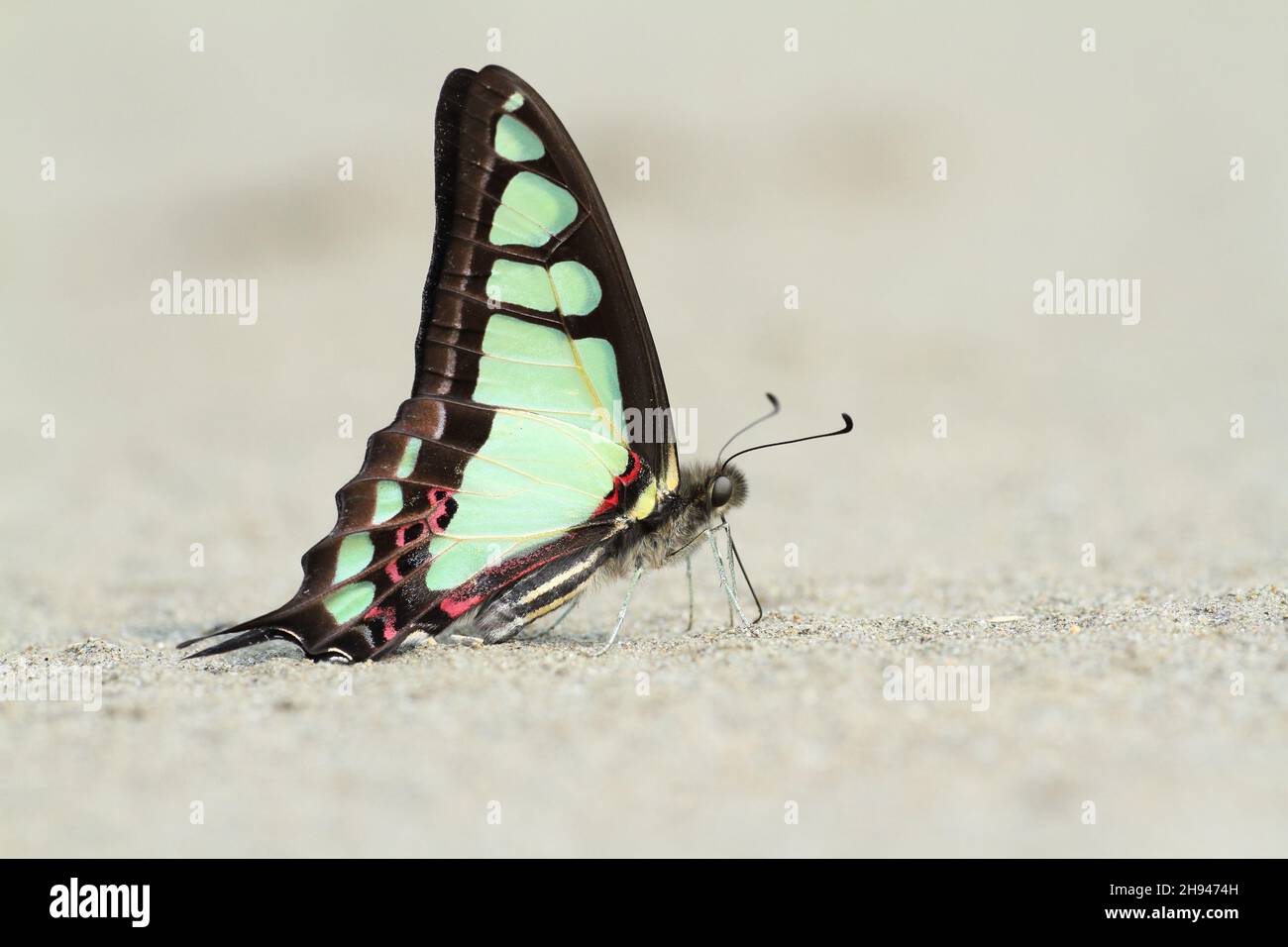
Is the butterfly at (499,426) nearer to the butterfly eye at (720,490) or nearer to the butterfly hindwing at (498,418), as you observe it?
the butterfly hindwing at (498,418)

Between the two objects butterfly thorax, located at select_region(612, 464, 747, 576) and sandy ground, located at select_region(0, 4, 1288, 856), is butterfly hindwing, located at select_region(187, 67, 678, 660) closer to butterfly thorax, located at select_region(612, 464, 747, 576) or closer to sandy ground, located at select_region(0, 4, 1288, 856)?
butterfly thorax, located at select_region(612, 464, 747, 576)

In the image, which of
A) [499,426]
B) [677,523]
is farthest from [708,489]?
[499,426]

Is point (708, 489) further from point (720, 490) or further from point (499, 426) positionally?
point (499, 426)

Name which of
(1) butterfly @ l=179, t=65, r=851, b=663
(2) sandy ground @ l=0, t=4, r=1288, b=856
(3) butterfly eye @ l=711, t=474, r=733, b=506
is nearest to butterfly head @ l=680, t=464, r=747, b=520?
(3) butterfly eye @ l=711, t=474, r=733, b=506

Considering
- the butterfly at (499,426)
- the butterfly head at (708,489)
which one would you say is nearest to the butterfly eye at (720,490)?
the butterfly head at (708,489)

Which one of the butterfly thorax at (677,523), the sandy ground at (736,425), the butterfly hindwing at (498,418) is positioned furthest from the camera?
the butterfly thorax at (677,523)

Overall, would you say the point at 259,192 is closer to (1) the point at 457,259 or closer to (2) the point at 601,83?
(2) the point at 601,83
